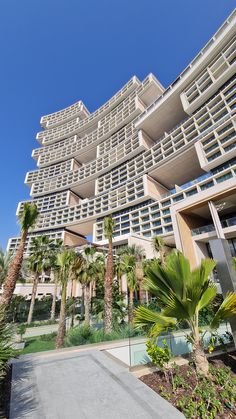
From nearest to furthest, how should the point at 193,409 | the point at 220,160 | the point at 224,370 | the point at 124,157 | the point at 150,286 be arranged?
the point at 193,409 < the point at 224,370 < the point at 150,286 < the point at 220,160 < the point at 124,157

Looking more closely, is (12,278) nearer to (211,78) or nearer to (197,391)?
(197,391)

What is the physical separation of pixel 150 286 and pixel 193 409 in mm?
2677

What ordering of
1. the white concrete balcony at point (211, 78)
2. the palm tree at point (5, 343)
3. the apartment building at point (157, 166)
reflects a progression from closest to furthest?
the palm tree at point (5, 343) < the apartment building at point (157, 166) < the white concrete balcony at point (211, 78)

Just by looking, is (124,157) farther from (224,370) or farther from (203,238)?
(224,370)

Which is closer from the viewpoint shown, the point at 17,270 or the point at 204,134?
the point at 17,270

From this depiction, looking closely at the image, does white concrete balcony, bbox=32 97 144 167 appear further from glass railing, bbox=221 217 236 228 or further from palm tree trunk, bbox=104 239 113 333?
palm tree trunk, bbox=104 239 113 333

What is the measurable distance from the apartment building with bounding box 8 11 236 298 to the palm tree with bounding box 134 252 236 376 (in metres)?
1.89

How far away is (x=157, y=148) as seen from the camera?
5916cm

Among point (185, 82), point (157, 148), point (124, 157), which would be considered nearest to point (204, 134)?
point (157, 148)

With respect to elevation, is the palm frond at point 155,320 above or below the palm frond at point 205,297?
below

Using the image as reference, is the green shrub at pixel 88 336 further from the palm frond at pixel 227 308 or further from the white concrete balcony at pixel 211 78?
the white concrete balcony at pixel 211 78

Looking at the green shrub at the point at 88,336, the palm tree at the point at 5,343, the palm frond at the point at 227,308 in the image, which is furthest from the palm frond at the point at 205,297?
the green shrub at the point at 88,336

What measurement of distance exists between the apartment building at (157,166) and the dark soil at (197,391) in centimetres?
344

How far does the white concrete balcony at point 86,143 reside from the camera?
249 ft
